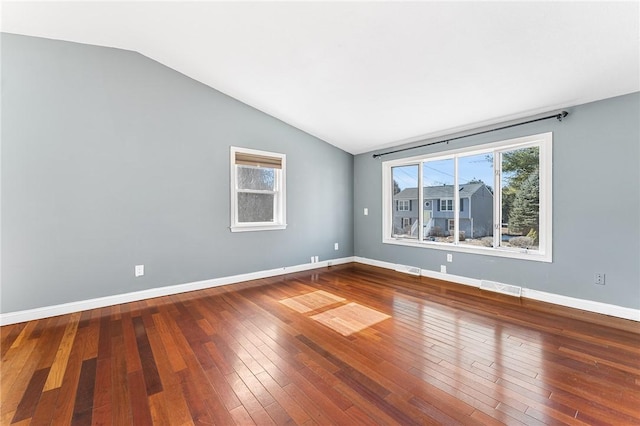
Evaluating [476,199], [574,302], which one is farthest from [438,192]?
[574,302]

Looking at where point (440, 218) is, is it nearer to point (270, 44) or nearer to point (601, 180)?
point (601, 180)

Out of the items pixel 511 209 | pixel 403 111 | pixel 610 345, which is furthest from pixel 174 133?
pixel 610 345

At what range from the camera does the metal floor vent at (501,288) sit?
3.43 metres

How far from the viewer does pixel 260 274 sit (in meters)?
4.38

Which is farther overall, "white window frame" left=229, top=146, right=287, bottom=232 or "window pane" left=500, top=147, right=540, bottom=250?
"white window frame" left=229, top=146, right=287, bottom=232

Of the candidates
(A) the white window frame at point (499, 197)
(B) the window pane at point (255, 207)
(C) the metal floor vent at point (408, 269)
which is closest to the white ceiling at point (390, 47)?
(A) the white window frame at point (499, 197)

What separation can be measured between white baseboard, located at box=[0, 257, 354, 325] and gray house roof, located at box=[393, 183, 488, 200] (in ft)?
7.62

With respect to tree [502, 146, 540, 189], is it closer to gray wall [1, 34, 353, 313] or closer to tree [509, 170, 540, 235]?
tree [509, 170, 540, 235]

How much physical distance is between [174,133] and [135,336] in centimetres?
247

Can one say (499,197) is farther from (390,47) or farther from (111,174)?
(111,174)

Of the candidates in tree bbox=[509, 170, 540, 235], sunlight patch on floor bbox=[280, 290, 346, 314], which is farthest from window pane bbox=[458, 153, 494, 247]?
sunlight patch on floor bbox=[280, 290, 346, 314]

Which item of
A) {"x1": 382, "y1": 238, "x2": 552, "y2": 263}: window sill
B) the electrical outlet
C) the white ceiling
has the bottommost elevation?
the electrical outlet

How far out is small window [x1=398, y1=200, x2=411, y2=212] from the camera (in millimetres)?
4932

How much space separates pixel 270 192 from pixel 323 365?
305cm
